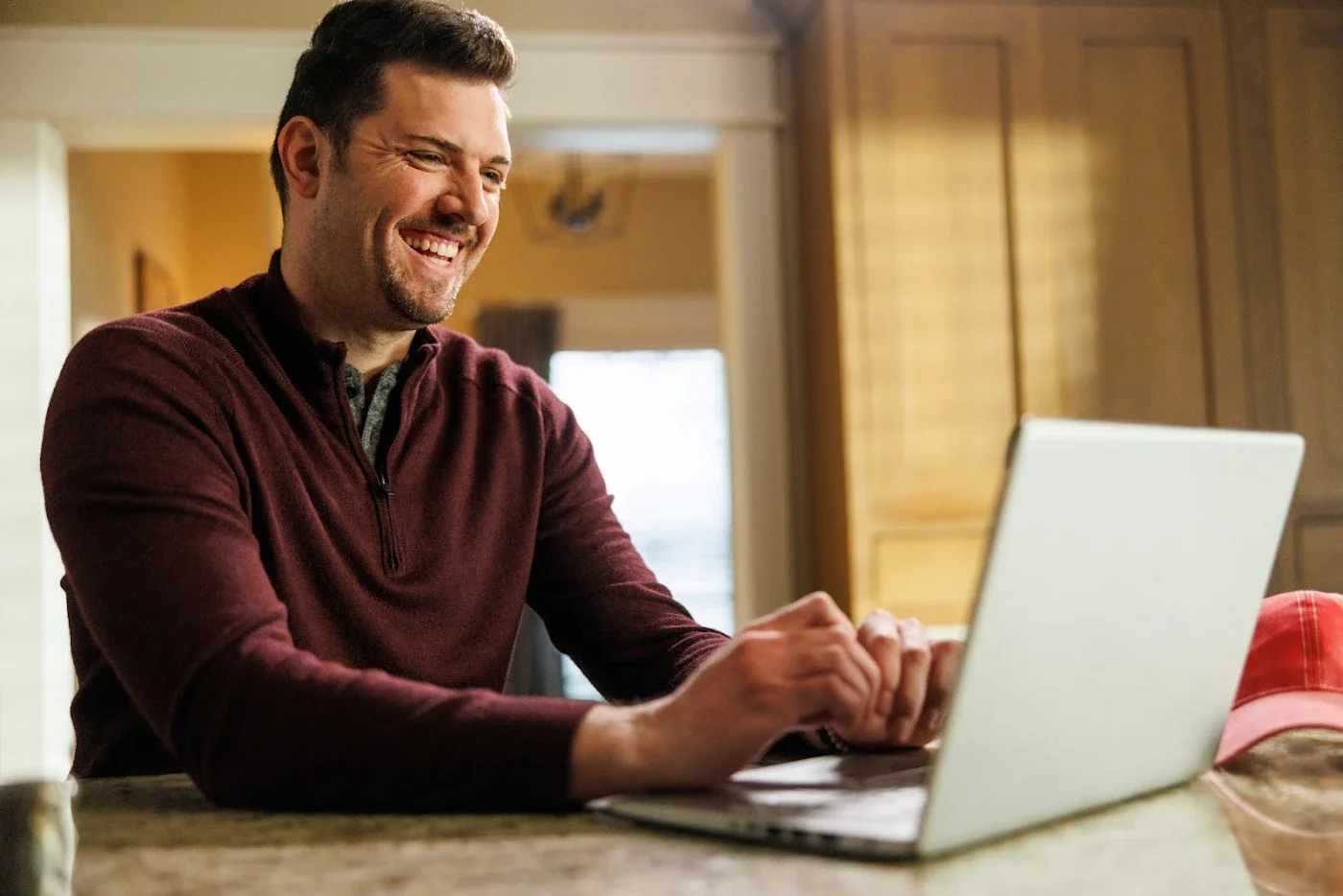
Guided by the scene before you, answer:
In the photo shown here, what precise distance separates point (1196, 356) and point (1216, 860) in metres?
2.53

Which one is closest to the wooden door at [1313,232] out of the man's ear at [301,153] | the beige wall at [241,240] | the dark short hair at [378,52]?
the dark short hair at [378,52]

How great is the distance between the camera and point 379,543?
1265mm

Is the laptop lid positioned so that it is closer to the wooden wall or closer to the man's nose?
the man's nose

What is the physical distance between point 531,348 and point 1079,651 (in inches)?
218

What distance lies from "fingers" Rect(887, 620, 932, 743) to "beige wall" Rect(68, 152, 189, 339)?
2.88 m

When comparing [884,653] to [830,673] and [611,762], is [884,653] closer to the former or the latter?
[830,673]

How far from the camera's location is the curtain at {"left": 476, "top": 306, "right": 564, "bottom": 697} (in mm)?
6094

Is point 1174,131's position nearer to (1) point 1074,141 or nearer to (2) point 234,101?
(1) point 1074,141

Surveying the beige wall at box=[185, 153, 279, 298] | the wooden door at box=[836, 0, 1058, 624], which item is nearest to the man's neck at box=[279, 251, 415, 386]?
the wooden door at box=[836, 0, 1058, 624]

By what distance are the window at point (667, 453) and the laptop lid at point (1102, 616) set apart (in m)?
5.47

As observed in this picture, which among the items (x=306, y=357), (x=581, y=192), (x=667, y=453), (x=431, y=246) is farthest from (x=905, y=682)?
(x=667, y=453)

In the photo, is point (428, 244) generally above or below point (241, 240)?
below

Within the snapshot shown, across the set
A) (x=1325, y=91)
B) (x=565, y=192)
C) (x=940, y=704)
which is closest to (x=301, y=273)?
(x=940, y=704)

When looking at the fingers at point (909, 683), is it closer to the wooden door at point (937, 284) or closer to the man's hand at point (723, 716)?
the man's hand at point (723, 716)
